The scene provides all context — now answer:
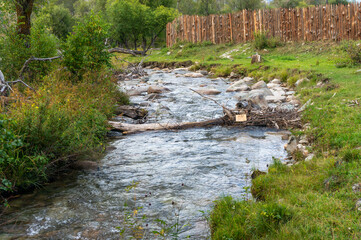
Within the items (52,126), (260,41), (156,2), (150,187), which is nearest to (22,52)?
(52,126)

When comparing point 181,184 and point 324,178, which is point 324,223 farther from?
point 181,184

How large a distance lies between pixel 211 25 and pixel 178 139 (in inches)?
807

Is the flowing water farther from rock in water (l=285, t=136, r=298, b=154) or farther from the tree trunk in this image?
the tree trunk

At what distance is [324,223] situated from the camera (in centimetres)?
392

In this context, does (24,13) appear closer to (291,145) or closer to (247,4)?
(291,145)

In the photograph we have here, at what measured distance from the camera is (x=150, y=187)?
6062 millimetres

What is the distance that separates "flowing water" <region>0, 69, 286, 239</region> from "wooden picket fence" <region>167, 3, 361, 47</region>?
42.9 ft

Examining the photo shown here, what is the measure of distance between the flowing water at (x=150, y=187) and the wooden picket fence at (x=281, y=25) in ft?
42.9

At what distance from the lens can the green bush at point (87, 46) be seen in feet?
36.4

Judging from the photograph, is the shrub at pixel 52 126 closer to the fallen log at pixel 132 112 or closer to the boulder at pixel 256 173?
the fallen log at pixel 132 112

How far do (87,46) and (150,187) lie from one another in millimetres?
6454

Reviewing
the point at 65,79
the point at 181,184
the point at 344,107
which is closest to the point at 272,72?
the point at 344,107

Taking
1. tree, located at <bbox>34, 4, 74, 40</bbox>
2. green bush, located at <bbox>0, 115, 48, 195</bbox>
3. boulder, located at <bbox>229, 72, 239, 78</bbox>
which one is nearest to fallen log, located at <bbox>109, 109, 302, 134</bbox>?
green bush, located at <bbox>0, 115, 48, 195</bbox>

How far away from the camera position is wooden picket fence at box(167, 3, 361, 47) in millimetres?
19141
